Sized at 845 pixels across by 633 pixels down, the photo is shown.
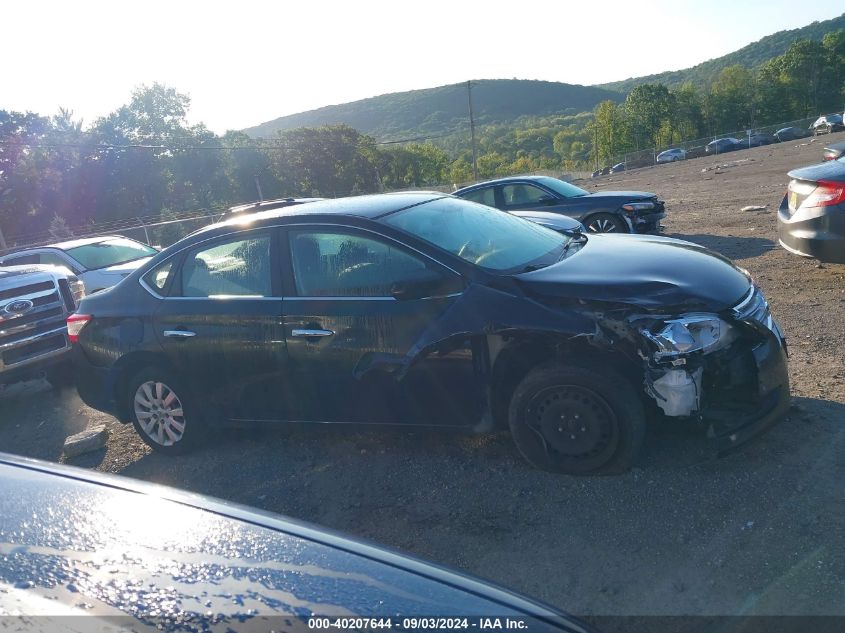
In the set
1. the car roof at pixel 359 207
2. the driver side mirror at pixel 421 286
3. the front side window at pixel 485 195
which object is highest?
the car roof at pixel 359 207

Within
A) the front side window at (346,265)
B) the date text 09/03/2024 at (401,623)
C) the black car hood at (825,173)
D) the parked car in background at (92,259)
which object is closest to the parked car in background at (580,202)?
the black car hood at (825,173)

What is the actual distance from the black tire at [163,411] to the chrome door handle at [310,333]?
1150 mm

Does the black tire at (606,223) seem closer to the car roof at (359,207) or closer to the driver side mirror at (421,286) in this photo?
the car roof at (359,207)

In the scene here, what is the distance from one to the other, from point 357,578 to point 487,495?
84.4 inches

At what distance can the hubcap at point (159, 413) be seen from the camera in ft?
16.5

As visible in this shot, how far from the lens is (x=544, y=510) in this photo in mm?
3648

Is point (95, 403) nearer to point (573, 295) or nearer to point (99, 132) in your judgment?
point (573, 295)

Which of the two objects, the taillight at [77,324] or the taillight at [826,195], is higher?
the taillight at [826,195]

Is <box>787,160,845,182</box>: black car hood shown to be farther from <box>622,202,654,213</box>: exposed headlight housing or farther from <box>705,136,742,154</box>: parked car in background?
<box>705,136,742,154</box>: parked car in background

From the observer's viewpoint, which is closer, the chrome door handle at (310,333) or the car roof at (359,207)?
the chrome door handle at (310,333)

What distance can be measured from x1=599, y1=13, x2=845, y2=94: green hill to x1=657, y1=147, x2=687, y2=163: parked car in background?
8129 centimetres

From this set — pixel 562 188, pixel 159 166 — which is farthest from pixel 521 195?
pixel 159 166

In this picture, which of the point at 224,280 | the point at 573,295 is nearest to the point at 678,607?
the point at 573,295

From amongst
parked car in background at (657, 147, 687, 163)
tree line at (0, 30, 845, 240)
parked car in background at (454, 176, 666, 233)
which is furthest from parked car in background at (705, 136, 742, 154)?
parked car in background at (454, 176, 666, 233)
